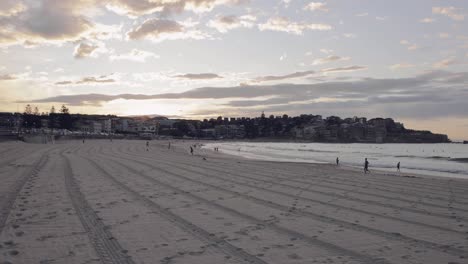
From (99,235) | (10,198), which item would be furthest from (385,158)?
(99,235)

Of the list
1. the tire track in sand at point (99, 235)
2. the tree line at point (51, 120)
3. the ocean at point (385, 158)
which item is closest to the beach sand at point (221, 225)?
the tire track in sand at point (99, 235)

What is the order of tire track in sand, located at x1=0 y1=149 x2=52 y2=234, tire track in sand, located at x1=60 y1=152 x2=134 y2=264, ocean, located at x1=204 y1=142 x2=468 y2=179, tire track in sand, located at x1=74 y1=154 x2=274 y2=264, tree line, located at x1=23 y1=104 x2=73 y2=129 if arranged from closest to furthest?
tire track in sand, located at x1=60 y1=152 x2=134 y2=264
tire track in sand, located at x1=74 y1=154 x2=274 y2=264
tire track in sand, located at x1=0 y1=149 x2=52 y2=234
ocean, located at x1=204 y1=142 x2=468 y2=179
tree line, located at x1=23 y1=104 x2=73 y2=129

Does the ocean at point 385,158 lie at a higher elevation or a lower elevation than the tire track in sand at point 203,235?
lower

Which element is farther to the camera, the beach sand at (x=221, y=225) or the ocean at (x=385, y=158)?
the ocean at (x=385, y=158)

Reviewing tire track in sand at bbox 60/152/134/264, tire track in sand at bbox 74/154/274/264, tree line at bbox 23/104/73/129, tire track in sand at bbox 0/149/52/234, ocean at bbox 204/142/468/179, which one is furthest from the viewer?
tree line at bbox 23/104/73/129

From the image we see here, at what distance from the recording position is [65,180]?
14438 mm

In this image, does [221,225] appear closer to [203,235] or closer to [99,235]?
[203,235]

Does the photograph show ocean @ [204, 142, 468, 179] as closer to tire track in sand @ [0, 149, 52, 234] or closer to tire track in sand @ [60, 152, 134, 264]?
tire track in sand @ [60, 152, 134, 264]

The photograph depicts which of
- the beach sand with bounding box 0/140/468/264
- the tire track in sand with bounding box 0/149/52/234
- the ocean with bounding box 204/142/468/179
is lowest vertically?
the ocean with bounding box 204/142/468/179

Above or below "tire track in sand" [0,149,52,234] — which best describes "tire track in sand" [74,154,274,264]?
below

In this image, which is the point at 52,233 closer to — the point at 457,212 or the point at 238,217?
the point at 238,217

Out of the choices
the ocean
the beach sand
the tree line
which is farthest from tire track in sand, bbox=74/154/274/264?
the tree line

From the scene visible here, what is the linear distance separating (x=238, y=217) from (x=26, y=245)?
13.6 feet

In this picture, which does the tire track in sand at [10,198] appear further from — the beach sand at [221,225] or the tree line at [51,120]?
the tree line at [51,120]
